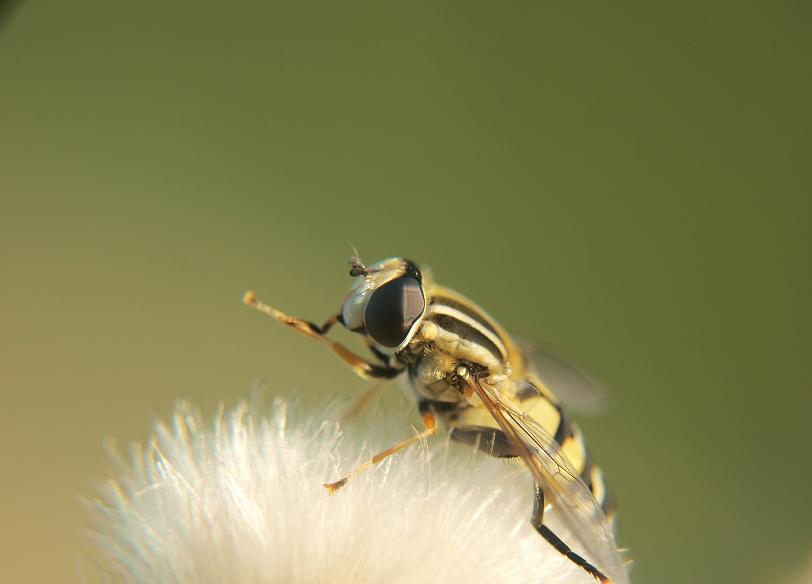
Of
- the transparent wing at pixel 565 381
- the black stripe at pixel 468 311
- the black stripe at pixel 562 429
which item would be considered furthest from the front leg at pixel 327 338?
the transparent wing at pixel 565 381

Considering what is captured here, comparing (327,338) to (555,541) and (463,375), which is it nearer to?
(463,375)

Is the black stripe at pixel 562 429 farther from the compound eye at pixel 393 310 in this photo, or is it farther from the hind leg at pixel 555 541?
the compound eye at pixel 393 310

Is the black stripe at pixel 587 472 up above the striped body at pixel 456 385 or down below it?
below

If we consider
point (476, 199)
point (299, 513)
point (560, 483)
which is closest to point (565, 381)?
point (560, 483)

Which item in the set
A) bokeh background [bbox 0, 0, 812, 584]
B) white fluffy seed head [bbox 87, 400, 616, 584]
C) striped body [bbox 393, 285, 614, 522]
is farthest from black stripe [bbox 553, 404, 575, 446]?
bokeh background [bbox 0, 0, 812, 584]

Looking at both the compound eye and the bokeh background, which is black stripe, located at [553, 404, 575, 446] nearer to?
the compound eye

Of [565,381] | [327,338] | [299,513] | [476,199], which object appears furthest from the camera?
[476,199]
